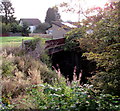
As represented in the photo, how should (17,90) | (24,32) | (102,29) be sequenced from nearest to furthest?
(102,29), (17,90), (24,32)

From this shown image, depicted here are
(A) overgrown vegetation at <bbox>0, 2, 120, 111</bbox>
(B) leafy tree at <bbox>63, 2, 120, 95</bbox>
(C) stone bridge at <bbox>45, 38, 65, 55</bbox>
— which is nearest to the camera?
(A) overgrown vegetation at <bbox>0, 2, 120, 111</bbox>

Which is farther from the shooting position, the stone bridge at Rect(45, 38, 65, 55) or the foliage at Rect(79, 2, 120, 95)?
the stone bridge at Rect(45, 38, 65, 55)

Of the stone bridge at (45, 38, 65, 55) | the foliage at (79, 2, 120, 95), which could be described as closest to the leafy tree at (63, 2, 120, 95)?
the foliage at (79, 2, 120, 95)

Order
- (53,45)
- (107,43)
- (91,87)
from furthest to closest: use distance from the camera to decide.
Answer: (53,45) < (107,43) < (91,87)

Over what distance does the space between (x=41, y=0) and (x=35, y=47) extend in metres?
2.51

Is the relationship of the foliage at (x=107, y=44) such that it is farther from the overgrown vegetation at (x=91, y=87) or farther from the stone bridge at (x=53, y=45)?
the stone bridge at (x=53, y=45)

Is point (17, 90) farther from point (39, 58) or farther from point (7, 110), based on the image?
point (39, 58)

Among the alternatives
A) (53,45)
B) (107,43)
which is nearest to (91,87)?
(107,43)

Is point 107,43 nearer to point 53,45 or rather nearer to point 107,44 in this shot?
point 107,44

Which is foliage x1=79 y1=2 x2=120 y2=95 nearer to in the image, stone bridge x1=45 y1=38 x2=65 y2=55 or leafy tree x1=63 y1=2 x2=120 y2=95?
leafy tree x1=63 y1=2 x2=120 y2=95

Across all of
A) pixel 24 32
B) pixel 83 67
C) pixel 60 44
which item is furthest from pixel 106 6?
pixel 24 32

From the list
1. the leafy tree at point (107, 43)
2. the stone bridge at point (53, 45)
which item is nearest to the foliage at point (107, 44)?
the leafy tree at point (107, 43)

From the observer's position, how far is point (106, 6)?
3309 mm

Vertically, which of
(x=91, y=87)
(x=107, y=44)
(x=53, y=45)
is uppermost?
(x=107, y=44)
